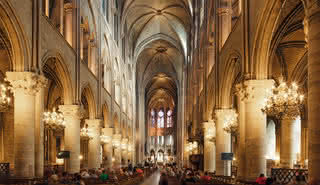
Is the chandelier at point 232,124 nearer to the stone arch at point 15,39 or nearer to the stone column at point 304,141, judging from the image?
the stone column at point 304,141

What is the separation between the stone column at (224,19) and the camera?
20.8 metres

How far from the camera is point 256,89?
44.5 ft

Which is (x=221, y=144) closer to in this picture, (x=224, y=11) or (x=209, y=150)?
(x=209, y=150)

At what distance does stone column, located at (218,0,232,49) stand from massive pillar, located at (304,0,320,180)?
1314cm

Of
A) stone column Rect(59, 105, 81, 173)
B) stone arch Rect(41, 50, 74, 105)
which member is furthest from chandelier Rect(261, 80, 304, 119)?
stone column Rect(59, 105, 81, 173)

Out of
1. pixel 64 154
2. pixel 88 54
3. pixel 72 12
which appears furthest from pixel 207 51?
pixel 64 154

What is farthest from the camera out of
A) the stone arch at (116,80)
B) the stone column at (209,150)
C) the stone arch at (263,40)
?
the stone arch at (116,80)

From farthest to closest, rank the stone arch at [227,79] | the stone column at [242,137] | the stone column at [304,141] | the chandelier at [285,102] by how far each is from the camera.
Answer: the stone column at [304,141] → the stone arch at [227,79] → the stone column at [242,137] → the chandelier at [285,102]

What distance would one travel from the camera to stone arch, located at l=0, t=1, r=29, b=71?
1212 centimetres

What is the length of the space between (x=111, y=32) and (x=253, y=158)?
22.9 meters

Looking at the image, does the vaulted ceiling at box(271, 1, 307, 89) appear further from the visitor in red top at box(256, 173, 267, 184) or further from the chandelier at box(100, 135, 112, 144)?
the chandelier at box(100, 135, 112, 144)

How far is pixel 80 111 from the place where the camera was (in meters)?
20.3

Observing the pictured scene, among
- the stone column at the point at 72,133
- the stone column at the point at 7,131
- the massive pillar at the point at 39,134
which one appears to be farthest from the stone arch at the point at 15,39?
the stone column at the point at 7,131

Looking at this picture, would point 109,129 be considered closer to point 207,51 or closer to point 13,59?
point 207,51
